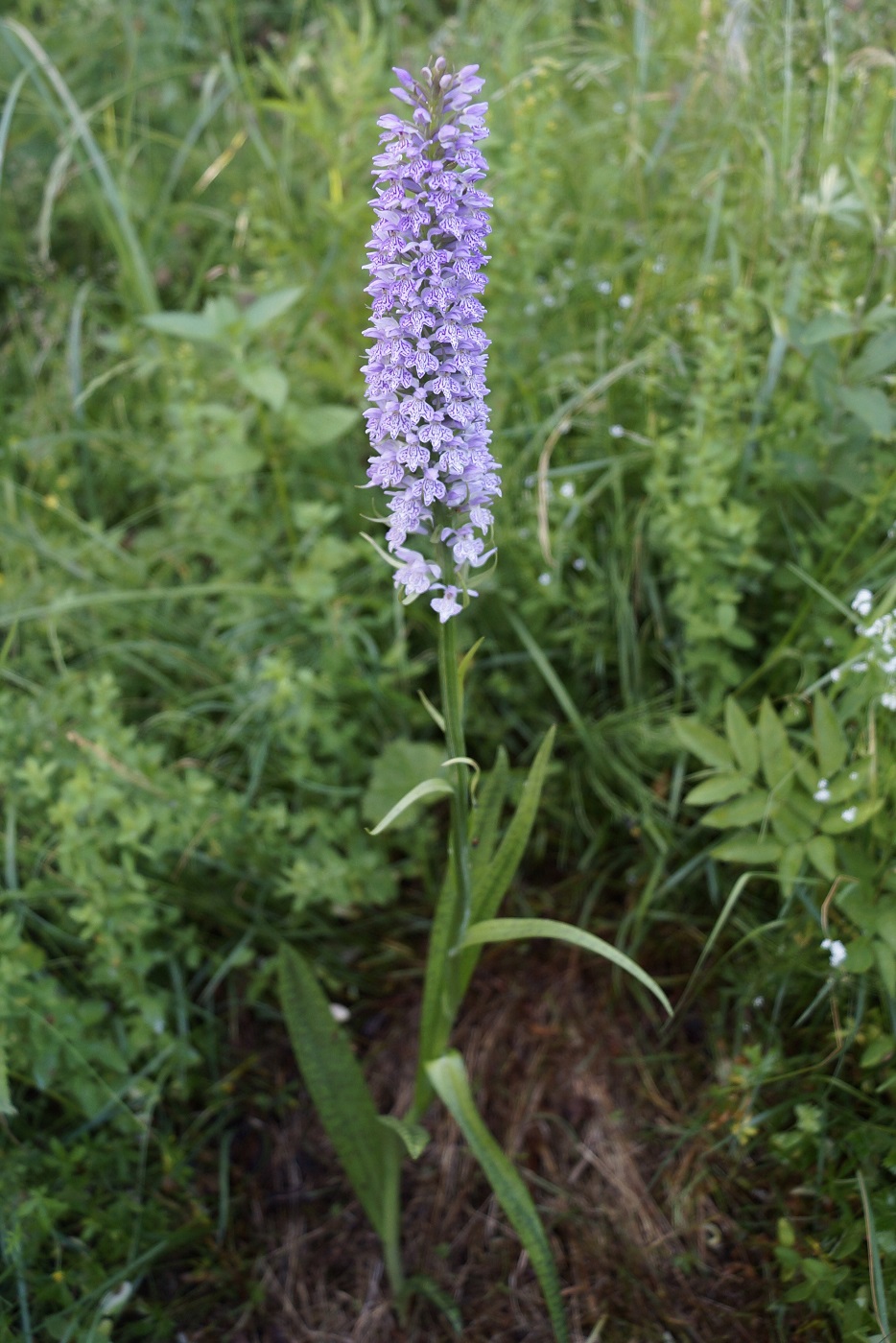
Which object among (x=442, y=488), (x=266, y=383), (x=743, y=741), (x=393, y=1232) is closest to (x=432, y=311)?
(x=442, y=488)

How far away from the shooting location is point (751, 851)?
203 cm

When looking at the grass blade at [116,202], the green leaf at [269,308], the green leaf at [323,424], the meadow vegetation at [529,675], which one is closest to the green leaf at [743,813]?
the meadow vegetation at [529,675]

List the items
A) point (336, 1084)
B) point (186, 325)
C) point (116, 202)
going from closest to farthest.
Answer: point (336, 1084) < point (186, 325) < point (116, 202)

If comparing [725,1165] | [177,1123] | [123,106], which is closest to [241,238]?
[123,106]

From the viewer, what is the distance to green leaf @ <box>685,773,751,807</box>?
80.4 inches

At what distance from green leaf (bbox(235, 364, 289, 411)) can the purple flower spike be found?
1.24m

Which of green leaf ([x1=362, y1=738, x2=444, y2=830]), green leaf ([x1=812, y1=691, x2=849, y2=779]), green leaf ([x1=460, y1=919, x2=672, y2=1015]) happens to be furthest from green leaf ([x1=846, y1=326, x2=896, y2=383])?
green leaf ([x1=460, y1=919, x2=672, y2=1015])

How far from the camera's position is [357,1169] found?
2.13 m

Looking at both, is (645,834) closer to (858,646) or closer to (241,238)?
(858,646)

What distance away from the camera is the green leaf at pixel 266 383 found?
271cm

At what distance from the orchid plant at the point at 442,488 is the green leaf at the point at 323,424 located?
1247 mm

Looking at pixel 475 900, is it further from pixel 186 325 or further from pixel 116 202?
pixel 116 202

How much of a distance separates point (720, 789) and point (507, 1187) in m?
0.91

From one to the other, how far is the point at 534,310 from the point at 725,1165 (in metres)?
2.49
